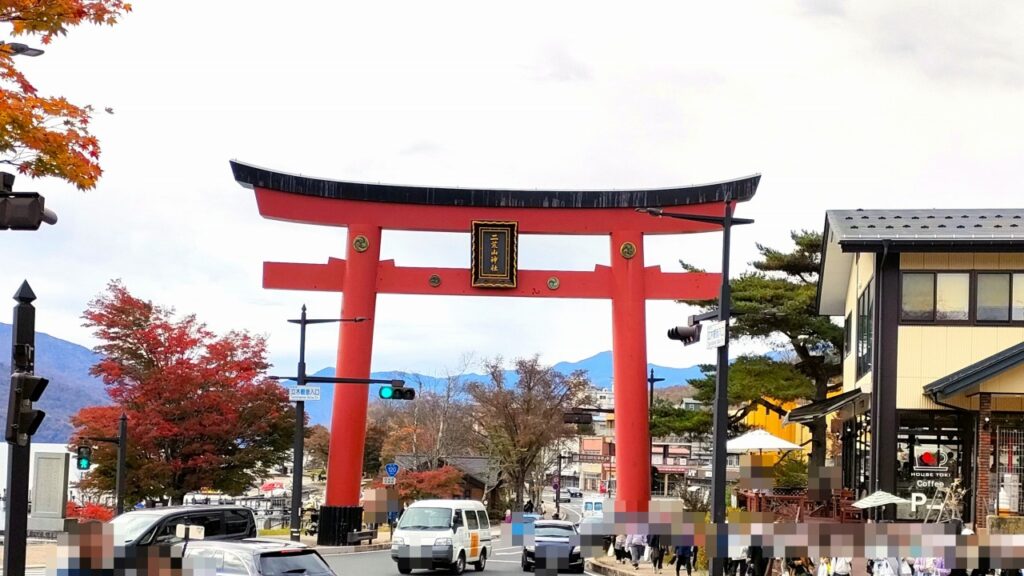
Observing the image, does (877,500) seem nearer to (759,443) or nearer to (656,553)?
(759,443)

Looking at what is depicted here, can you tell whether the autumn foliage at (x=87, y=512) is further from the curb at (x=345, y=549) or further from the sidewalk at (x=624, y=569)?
the sidewalk at (x=624, y=569)

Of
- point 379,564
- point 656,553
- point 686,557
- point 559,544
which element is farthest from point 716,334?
point 379,564

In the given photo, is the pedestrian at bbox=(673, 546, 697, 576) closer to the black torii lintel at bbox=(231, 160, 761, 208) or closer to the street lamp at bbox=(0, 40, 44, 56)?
the black torii lintel at bbox=(231, 160, 761, 208)

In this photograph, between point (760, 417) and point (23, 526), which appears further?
point (760, 417)

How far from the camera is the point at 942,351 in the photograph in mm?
25047

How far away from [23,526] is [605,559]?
24.9 m

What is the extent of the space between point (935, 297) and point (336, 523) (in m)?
19.3

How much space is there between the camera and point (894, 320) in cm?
2517

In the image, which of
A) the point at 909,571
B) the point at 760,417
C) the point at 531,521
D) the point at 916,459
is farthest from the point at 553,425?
the point at 909,571

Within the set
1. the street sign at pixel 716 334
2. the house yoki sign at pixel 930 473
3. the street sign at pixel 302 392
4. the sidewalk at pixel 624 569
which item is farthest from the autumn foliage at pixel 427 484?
the street sign at pixel 716 334

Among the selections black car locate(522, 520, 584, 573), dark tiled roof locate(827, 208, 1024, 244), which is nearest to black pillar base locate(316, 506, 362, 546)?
black car locate(522, 520, 584, 573)

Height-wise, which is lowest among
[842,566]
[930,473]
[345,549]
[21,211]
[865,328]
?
[345,549]

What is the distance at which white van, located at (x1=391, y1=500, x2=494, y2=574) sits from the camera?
27.4 m

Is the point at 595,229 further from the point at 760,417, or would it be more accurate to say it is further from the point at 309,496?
the point at 309,496
